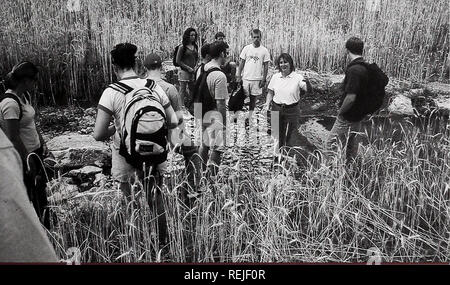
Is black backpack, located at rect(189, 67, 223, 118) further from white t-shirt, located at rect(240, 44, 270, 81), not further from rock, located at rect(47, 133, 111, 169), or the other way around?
white t-shirt, located at rect(240, 44, 270, 81)

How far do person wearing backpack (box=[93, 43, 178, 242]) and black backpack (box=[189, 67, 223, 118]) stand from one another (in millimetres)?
882

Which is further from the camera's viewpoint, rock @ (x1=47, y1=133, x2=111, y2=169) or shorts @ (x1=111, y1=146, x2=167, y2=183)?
rock @ (x1=47, y1=133, x2=111, y2=169)

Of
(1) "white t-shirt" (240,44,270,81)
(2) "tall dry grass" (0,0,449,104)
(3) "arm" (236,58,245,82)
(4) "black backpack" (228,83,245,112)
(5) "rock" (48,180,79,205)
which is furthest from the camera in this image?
(3) "arm" (236,58,245,82)

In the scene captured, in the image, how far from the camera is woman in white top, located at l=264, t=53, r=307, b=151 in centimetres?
376

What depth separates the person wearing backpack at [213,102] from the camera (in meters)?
3.29

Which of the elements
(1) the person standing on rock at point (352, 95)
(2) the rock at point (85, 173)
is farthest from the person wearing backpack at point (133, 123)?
(1) the person standing on rock at point (352, 95)

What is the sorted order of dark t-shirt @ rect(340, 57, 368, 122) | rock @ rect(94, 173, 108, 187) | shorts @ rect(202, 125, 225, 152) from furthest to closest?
rock @ rect(94, 173, 108, 187) → shorts @ rect(202, 125, 225, 152) → dark t-shirt @ rect(340, 57, 368, 122)

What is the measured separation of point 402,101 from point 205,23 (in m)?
2.45

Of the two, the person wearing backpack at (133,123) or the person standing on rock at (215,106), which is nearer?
the person wearing backpack at (133,123)

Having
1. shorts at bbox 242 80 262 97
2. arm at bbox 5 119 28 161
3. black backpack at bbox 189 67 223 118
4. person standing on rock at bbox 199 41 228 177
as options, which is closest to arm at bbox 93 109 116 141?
arm at bbox 5 119 28 161

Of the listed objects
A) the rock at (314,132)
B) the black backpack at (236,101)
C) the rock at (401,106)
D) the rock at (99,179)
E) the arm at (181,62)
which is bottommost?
the rock at (99,179)

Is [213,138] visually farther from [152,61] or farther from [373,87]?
[373,87]

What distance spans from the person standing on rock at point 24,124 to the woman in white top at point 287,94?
6.53 ft

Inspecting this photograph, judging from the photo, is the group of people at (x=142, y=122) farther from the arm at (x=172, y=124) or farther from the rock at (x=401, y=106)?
the rock at (x=401, y=106)
